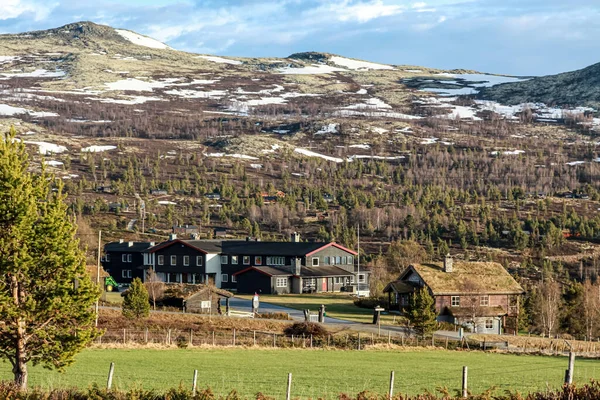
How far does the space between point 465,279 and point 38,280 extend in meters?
52.7

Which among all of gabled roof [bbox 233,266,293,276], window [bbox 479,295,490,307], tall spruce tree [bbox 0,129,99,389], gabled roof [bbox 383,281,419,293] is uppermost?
tall spruce tree [bbox 0,129,99,389]

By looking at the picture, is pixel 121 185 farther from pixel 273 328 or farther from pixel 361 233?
pixel 273 328

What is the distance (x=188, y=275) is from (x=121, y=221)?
4416 centimetres

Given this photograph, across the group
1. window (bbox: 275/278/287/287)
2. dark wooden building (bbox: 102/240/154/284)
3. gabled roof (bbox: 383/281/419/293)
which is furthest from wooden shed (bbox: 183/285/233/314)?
dark wooden building (bbox: 102/240/154/284)

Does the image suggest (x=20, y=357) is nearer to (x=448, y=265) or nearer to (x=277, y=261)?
(x=448, y=265)

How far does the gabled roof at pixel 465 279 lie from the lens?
230 feet

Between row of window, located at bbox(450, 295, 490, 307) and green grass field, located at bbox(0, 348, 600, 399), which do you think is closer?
green grass field, located at bbox(0, 348, 600, 399)

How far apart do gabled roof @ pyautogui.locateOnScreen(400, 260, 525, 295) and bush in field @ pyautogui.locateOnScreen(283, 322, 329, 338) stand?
19.0m

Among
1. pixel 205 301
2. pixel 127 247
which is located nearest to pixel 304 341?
pixel 205 301

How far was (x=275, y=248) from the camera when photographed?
9612 cm

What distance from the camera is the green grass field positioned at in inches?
1117

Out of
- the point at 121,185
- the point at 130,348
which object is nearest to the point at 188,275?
the point at 130,348

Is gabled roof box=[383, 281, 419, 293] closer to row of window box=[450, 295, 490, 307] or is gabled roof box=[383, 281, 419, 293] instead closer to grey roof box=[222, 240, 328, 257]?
row of window box=[450, 295, 490, 307]

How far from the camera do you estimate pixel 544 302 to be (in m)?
72.8
